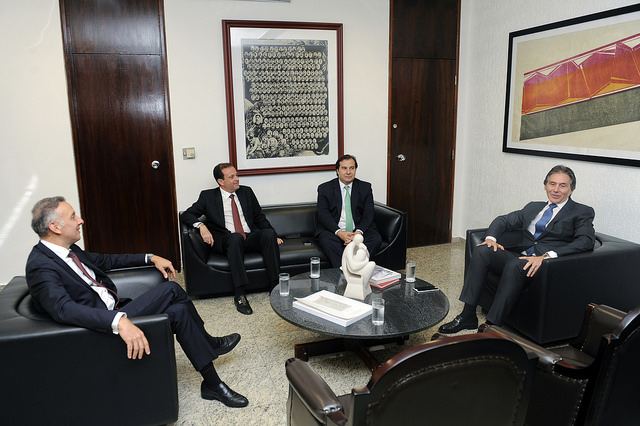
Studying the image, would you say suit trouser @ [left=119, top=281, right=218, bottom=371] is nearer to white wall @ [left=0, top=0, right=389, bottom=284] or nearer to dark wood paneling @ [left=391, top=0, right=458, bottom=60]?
white wall @ [left=0, top=0, right=389, bottom=284]

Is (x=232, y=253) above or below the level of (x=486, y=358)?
below

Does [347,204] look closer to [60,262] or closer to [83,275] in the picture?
Result: [83,275]

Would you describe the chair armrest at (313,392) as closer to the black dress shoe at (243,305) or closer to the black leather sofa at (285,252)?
the black dress shoe at (243,305)

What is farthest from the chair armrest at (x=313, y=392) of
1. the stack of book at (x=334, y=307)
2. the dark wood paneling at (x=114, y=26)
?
the dark wood paneling at (x=114, y=26)

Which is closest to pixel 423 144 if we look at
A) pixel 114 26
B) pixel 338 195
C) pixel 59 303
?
pixel 338 195

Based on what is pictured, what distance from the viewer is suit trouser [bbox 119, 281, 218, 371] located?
2492mm

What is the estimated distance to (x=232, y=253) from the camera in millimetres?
3896

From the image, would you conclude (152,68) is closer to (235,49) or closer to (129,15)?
(129,15)

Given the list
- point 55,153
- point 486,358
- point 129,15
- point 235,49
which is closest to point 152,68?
point 129,15

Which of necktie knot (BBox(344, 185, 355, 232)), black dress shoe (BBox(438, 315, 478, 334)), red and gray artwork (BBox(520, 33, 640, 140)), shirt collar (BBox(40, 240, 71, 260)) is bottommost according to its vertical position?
black dress shoe (BBox(438, 315, 478, 334))

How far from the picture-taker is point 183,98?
4492mm

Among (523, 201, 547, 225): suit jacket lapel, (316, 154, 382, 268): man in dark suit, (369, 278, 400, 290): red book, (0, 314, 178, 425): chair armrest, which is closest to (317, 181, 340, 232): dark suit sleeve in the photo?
(316, 154, 382, 268): man in dark suit

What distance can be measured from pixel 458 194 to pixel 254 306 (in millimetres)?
2825

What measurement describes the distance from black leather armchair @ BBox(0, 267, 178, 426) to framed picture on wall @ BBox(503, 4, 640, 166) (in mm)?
3405
